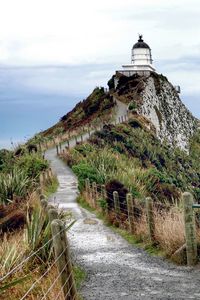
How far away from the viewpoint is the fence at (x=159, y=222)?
9.23m

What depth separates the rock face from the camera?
65.4 m

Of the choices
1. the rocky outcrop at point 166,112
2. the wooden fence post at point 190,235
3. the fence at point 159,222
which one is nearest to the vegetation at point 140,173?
the fence at point 159,222

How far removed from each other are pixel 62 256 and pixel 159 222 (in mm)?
4927

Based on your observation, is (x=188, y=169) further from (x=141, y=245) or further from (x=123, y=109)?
(x=141, y=245)

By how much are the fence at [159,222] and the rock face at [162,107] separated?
155 ft

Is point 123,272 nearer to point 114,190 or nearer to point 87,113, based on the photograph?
point 114,190

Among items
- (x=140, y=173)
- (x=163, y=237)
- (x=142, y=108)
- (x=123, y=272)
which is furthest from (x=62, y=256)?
(x=142, y=108)

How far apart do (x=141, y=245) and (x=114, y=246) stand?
0.62 metres

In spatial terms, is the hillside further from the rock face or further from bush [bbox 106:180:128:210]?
bush [bbox 106:180:128:210]

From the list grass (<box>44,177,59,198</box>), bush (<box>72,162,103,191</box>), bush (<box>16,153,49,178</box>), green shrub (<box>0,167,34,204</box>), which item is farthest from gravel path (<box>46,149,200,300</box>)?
bush (<box>16,153,49,178</box>)

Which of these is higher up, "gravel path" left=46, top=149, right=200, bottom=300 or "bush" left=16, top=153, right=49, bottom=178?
"bush" left=16, top=153, right=49, bottom=178

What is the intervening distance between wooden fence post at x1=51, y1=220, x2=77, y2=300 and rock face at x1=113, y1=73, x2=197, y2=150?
56.0m

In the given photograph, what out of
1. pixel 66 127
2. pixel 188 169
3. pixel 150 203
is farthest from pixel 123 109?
pixel 150 203

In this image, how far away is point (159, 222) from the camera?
36.2 feet
